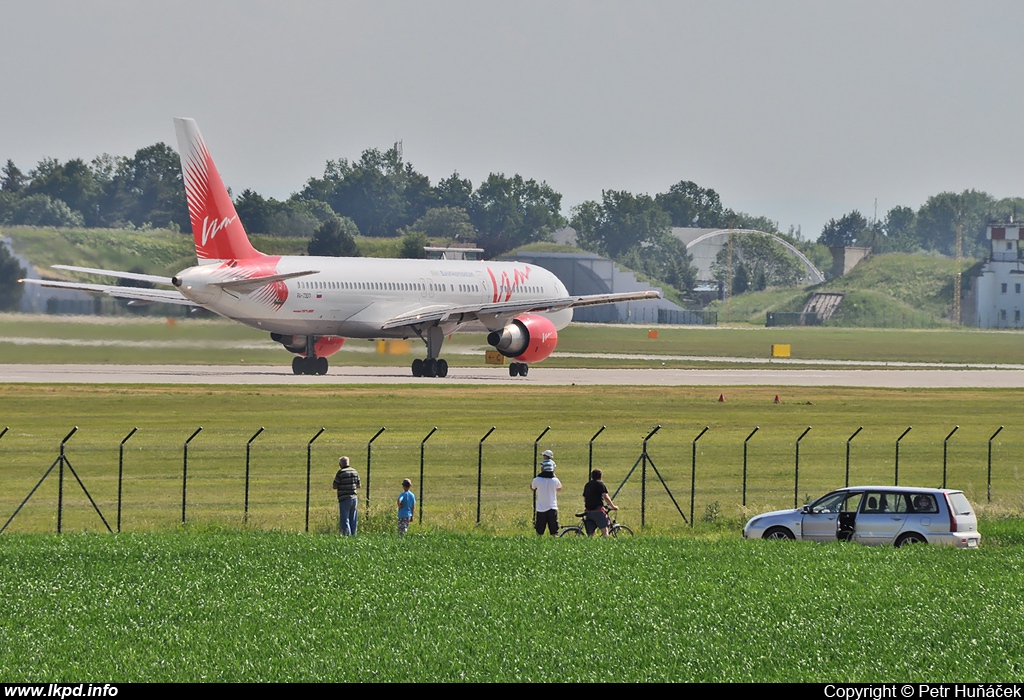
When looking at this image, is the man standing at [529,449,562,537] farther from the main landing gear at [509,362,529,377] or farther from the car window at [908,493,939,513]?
the main landing gear at [509,362,529,377]

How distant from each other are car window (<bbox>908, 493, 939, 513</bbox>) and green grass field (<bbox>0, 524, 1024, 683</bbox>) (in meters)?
1.02

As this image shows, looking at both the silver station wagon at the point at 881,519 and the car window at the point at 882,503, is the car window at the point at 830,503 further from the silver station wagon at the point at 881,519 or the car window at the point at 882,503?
the car window at the point at 882,503

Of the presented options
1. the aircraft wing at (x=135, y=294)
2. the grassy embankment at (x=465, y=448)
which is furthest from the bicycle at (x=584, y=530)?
the aircraft wing at (x=135, y=294)

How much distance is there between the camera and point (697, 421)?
2088 inches

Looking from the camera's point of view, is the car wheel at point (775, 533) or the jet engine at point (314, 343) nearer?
the car wheel at point (775, 533)

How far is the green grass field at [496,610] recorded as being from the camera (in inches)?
762

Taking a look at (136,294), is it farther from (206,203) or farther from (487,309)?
(487,309)

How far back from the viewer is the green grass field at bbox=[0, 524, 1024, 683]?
19.4 m

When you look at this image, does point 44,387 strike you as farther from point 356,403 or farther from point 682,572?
point 682,572

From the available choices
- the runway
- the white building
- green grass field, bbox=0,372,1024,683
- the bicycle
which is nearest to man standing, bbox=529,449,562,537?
green grass field, bbox=0,372,1024,683

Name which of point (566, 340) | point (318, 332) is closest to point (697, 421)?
point (318, 332)

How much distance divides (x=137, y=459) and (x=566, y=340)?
7487 centimetres

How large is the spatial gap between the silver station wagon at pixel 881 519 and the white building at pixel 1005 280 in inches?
6915
